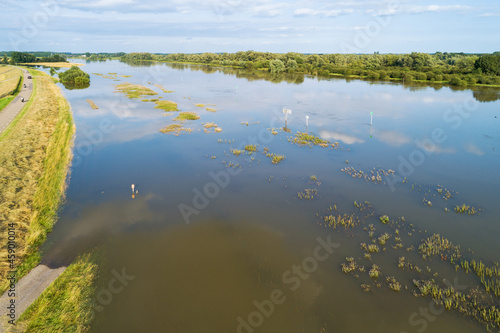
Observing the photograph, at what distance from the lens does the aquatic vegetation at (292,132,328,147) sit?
34.1 metres

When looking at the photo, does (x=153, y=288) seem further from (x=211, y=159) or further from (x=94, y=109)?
(x=94, y=109)

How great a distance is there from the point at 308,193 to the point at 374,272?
29.9 feet

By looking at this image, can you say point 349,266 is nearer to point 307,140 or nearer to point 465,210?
point 465,210

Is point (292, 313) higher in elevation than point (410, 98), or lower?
lower

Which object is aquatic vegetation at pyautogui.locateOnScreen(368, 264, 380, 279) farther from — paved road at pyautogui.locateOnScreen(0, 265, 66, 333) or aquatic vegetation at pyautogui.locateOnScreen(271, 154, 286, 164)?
paved road at pyautogui.locateOnScreen(0, 265, 66, 333)

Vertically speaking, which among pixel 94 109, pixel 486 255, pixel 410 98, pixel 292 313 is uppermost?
pixel 410 98

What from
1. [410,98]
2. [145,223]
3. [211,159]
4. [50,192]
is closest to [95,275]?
[145,223]

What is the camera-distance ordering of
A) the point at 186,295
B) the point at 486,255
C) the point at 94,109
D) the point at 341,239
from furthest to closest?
the point at 94,109
the point at 341,239
the point at 486,255
the point at 186,295

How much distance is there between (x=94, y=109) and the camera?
173ft

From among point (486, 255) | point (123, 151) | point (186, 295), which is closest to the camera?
point (186, 295)

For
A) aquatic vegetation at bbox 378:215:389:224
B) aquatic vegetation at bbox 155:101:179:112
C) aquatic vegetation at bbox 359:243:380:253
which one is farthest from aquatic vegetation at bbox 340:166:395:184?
aquatic vegetation at bbox 155:101:179:112

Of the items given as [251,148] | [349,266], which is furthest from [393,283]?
[251,148]

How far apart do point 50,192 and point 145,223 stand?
1023 cm

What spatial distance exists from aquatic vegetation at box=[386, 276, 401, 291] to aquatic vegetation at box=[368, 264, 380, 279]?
528mm
